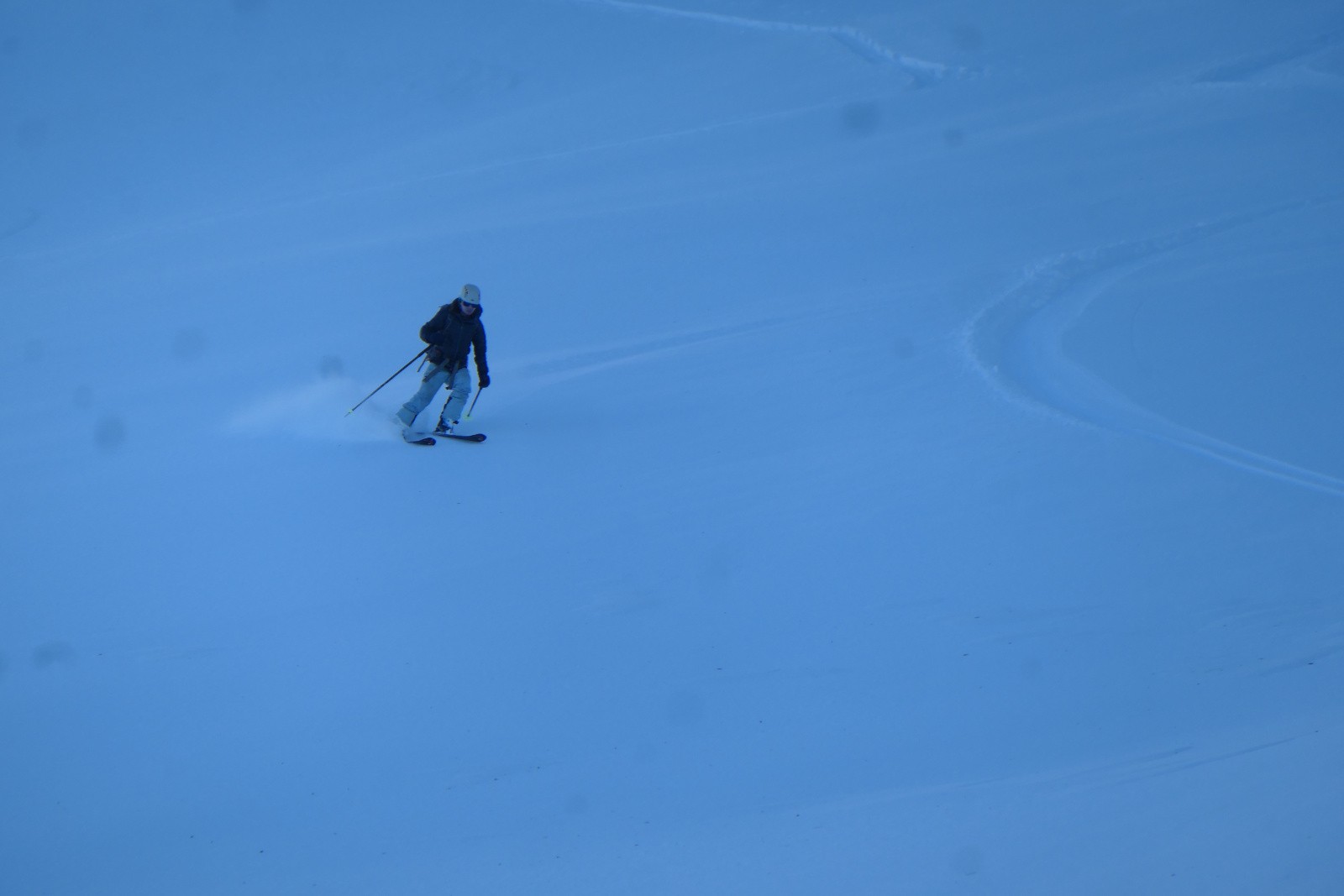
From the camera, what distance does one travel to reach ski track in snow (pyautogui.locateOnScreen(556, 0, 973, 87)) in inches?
516

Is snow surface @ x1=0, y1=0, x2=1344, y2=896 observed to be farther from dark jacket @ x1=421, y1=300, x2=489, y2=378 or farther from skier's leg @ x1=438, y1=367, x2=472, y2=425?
dark jacket @ x1=421, y1=300, x2=489, y2=378

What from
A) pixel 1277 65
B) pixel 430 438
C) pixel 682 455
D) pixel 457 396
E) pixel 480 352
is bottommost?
pixel 682 455

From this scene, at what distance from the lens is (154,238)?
36.7 feet

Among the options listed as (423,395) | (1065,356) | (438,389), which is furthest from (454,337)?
(1065,356)

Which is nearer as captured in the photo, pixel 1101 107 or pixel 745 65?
pixel 1101 107

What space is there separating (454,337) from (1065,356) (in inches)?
201

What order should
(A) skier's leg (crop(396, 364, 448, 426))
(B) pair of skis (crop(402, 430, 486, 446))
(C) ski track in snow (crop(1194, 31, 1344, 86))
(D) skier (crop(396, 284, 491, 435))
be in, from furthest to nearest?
(C) ski track in snow (crop(1194, 31, 1344, 86)) → (B) pair of skis (crop(402, 430, 486, 446)) → (A) skier's leg (crop(396, 364, 448, 426)) → (D) skier (crop(396, 284, 491, 435))

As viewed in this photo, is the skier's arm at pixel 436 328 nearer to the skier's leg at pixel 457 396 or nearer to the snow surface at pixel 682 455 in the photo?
the skier's leg at pixel 457 396

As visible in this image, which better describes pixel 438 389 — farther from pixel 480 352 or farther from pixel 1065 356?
pixel 1065 356

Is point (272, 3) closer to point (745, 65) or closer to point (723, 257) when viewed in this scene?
point (745, 65)

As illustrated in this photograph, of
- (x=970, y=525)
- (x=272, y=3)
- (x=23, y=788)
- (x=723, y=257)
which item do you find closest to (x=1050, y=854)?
(x=970, y=525)

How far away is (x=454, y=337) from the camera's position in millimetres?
7023

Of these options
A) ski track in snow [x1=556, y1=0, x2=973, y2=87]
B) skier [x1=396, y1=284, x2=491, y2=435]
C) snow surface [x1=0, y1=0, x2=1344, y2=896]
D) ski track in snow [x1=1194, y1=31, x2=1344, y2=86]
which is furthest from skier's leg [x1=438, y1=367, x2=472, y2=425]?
ski track in snow [x1=1194, y1=31, x2=1344, y2=86]

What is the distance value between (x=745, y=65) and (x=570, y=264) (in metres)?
5.00
